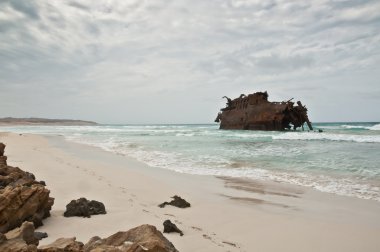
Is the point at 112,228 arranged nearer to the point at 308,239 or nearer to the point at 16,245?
the point at 16,245

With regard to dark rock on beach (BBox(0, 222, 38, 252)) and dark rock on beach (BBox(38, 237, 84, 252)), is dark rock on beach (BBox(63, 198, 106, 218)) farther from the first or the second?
dark rock on beach (BBox(38, 237, 84, 252))

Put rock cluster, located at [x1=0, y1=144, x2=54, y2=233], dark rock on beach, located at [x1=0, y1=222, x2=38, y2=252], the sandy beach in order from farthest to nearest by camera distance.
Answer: the sandy beach < rock cluster, located at [x1=0, y1=144, x2=54, y2=233] < dark rock on beach, located at [x1=0, y1=222, x2=38, y2=252]

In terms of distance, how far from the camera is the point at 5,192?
3451 millimetres

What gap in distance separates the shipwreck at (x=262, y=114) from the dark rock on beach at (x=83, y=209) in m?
28.9

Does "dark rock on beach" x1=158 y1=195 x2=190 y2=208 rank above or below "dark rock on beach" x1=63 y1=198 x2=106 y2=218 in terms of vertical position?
below

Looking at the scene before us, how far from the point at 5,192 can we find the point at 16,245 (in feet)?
4.60

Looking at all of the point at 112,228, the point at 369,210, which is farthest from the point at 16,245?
the point at 369,210

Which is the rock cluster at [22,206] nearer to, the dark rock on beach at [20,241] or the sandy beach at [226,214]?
the sandy beach at [226,214]

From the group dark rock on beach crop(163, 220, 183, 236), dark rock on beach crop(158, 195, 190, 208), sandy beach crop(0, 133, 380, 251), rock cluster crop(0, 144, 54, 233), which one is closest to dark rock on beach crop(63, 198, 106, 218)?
sandy beach crop(0, 133, 380, 251)

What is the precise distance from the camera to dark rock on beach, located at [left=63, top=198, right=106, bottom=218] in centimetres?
427

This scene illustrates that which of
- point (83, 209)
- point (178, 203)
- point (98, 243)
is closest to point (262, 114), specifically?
point (178, 203)

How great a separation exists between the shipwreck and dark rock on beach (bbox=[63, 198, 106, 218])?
94.9ft

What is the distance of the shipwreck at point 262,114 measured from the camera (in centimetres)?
3158

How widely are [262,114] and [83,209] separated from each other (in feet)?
99.0
